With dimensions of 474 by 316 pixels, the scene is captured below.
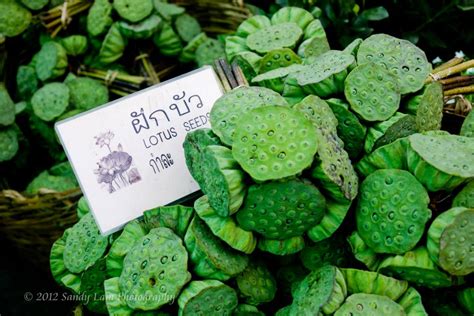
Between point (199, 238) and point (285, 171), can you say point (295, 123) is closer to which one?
point (285, 171)

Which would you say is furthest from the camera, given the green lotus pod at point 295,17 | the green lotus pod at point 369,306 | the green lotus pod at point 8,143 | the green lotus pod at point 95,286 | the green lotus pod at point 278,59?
the green lotus pod at point 8,143

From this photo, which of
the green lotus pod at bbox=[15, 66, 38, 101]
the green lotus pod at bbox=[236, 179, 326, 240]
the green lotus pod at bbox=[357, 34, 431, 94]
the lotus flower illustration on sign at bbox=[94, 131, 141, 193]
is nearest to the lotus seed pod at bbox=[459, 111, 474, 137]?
the green lotus pod at bbox=[357, 34, 431, 94]

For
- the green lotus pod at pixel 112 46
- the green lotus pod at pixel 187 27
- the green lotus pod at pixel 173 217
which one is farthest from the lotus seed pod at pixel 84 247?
the green lotus pod at pixel 187 27

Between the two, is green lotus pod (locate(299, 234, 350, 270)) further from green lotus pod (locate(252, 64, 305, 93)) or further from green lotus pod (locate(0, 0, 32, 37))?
green lotus pod (locate(0, 0, 32, 37))

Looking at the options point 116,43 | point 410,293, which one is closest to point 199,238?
point 410,293

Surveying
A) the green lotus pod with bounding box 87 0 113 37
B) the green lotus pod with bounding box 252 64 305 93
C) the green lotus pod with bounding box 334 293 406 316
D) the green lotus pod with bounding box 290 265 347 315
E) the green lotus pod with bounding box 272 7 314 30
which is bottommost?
the green lotus pod with bounding box 334 293 406 316

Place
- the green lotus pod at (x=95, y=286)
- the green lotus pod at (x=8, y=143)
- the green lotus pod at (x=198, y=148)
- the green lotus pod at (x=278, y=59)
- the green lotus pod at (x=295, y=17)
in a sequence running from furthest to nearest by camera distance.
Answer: the green lotus pod at (x=8, y=143)
the green lotus pod at (x=295, y=17)
the green lotus pod at (x=278, y=59)
the green lotus pod at (x=95, y=286)
the green lotus pod at (x=198, y=148)

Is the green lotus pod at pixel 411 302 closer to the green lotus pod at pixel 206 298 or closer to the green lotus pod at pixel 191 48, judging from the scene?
the green lotus pod at pixel 206 298
